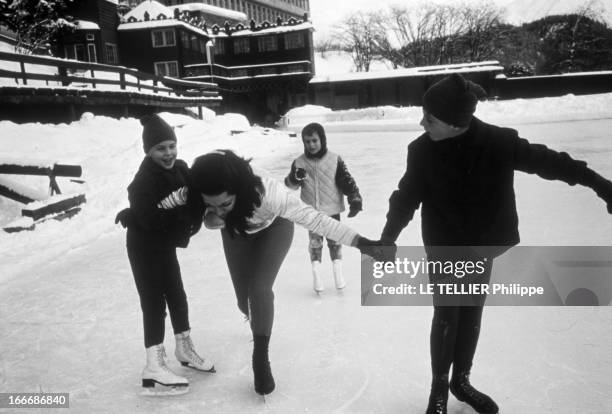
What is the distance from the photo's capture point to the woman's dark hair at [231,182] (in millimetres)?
2188

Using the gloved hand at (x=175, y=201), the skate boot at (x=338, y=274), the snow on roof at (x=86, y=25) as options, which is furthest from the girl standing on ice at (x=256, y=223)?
the snow on roof at (x=86, y=25)

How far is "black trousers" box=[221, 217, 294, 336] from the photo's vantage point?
2494mm

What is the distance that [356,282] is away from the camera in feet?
14.2

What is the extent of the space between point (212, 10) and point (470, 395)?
1758 inches

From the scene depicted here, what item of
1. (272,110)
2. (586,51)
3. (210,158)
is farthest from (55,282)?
(586,51)

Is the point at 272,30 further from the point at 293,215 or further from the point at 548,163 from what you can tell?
the point at 548,163

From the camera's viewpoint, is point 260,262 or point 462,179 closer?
point 462,179

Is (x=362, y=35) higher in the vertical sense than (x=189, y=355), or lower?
higher

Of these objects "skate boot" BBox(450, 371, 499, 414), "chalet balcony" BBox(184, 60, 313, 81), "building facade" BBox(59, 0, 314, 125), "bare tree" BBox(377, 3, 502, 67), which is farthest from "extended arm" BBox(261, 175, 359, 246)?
"bare tree" BBox(377, 3, 502, 67)

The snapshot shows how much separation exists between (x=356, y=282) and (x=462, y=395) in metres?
2.02

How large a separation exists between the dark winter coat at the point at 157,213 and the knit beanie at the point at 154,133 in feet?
0.30

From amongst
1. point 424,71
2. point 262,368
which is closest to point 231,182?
point 262,368

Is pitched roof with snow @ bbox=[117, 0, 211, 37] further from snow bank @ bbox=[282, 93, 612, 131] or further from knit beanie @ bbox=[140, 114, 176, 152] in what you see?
knit beanie @ bbox=[140, 114, 176, 152]

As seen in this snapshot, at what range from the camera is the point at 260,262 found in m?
2.53
